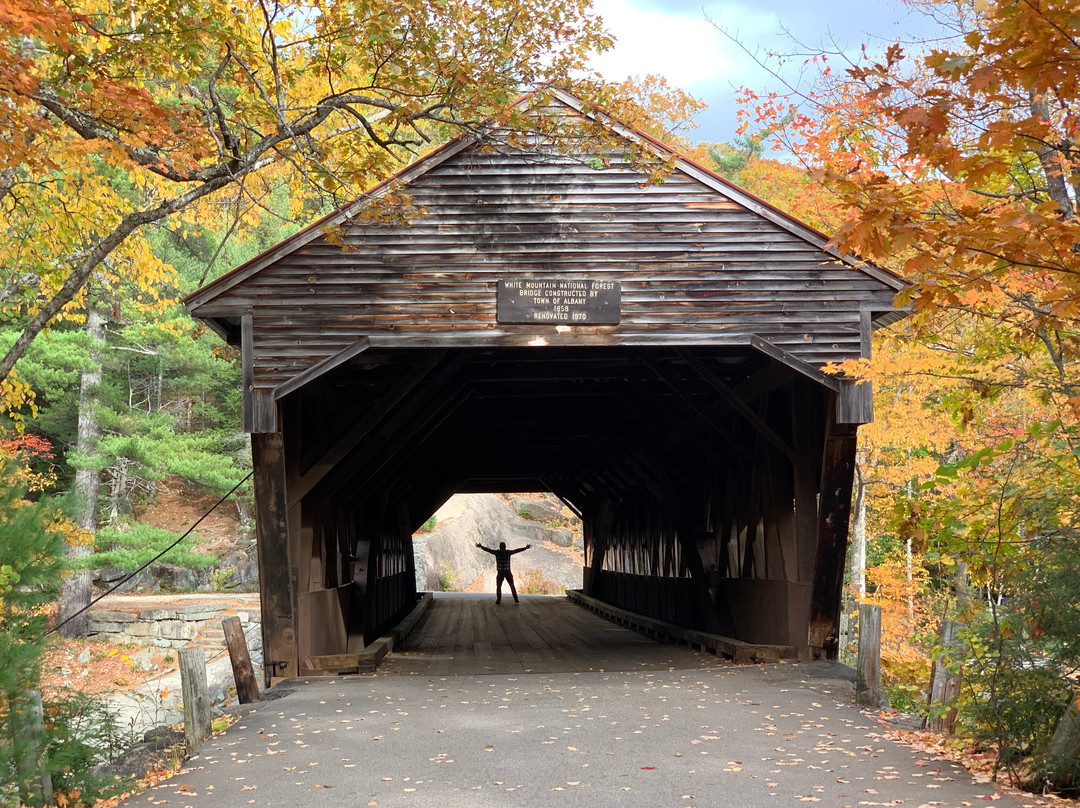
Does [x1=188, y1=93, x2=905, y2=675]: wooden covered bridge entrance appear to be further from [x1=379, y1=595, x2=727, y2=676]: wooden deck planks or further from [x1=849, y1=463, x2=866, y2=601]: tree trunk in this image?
[x1=849, y1=463, x2=866, y2=601]: tree trunk

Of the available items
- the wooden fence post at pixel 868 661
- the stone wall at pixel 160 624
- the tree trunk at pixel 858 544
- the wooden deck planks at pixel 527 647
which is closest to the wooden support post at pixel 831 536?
the wooden fence post at pixel 868 661

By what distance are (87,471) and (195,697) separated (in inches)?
639

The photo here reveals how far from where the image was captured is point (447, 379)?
427 inches

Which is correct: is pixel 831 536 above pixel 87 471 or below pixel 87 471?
below

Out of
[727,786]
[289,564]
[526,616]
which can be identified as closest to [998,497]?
[727,786]

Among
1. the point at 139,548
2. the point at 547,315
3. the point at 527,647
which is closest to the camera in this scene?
the point at 547,315

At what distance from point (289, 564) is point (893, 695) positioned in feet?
23.8

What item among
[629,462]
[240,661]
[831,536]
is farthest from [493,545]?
[240,661]

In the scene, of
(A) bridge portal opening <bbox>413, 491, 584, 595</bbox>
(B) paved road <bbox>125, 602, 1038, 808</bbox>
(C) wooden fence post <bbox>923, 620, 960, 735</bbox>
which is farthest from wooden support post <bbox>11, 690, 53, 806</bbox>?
(A) bridge portal opening <bbox>413, 491, 584, 595</bbox>

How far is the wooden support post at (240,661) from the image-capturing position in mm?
8281

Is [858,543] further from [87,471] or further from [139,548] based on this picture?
[87,471]

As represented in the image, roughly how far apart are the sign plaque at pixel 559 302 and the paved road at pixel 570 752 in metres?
3.19

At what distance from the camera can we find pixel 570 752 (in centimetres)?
614

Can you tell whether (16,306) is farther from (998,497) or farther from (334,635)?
(998,497)
